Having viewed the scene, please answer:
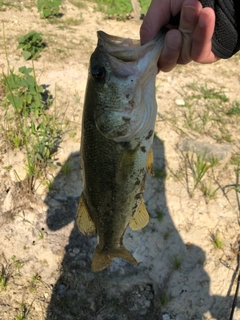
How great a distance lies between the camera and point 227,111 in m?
4.85

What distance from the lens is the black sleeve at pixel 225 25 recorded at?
6.80ft

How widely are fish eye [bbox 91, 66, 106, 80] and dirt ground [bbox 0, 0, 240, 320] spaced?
6.87 ft

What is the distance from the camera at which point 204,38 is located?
198cm

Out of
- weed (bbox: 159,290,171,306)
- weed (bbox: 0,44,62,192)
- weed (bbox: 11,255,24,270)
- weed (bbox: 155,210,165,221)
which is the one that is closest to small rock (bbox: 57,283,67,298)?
weed (bbox: 11,255,24,270)

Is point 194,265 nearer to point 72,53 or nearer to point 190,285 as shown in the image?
point 190,285

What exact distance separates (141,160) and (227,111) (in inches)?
131

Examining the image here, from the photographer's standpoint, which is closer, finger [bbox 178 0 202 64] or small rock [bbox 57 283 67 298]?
finger [bbox 178 0 202 64]

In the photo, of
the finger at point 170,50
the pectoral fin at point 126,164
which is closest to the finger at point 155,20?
Answer: the finger at point 170,50

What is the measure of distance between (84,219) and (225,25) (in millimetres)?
1383

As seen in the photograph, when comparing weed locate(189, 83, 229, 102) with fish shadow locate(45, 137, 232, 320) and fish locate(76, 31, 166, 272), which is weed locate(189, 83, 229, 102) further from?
Answer: fish locate(76, 31, 166, 272)

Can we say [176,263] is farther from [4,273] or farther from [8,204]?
[8,204]

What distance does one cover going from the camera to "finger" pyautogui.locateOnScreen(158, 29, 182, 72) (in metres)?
1.94

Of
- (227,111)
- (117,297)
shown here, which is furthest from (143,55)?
(227,111)

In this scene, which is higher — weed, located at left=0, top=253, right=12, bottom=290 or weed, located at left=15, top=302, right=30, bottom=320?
weed, located at left=0, top=253, right=12, bottom=290
